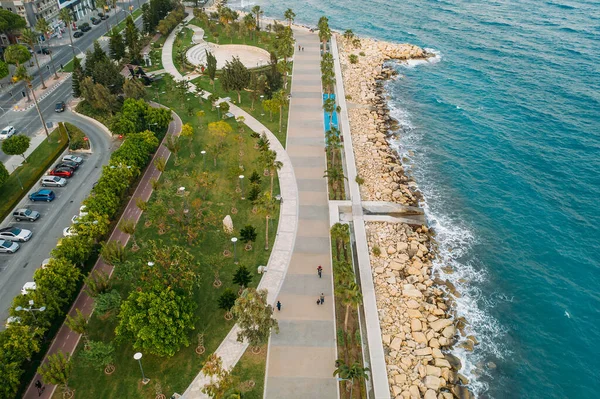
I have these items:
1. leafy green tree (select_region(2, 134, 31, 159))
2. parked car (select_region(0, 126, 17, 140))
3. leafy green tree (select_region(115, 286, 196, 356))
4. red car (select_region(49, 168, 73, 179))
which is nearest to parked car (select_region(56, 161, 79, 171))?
red car (select_region(49, 168, 73, 179))

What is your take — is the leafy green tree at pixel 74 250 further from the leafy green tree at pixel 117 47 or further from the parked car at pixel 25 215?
the leafy green tree at pixel 117 47

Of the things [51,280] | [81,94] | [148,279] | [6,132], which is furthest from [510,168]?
[6,132]

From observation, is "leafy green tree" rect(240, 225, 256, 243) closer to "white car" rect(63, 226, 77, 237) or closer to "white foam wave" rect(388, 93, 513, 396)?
"white car" rect(63, 226, 77, 237)

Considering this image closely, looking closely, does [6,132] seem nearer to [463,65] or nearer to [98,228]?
[98,228]

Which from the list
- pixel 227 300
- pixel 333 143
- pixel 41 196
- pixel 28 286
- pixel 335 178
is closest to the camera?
pixel 227 300

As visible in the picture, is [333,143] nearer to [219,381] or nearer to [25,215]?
[219,381]

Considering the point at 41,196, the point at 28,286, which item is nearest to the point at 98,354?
the point at 28,286
